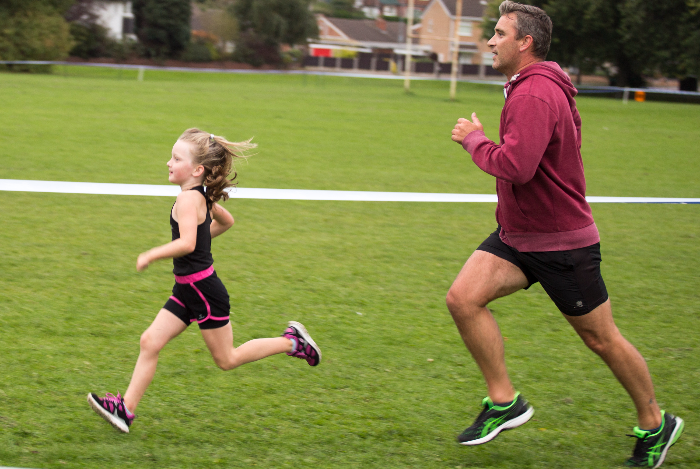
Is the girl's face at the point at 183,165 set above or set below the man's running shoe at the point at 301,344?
above

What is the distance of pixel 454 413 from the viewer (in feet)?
12.7

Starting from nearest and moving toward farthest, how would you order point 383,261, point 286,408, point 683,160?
point 286,408, point 383,261, point 683,160

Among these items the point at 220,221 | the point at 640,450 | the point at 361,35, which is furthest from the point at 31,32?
the point at 361,35

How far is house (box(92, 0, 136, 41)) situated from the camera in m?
67.9

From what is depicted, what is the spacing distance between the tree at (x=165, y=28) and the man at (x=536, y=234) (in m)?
69.5

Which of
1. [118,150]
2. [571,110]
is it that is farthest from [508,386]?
[118,150]

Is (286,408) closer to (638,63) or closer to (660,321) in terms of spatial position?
(660,321)

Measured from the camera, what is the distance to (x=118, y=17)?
230ft

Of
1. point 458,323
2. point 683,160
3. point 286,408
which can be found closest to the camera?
point 458,323

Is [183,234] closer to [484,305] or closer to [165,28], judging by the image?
[484,305]

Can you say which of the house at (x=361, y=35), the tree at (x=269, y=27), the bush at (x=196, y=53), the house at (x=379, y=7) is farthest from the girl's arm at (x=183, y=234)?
the house at (x=379, y=7)

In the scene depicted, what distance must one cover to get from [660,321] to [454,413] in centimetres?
249

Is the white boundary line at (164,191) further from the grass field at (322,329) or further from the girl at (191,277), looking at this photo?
the girl at (191,277)

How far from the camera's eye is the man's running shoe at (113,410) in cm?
335
